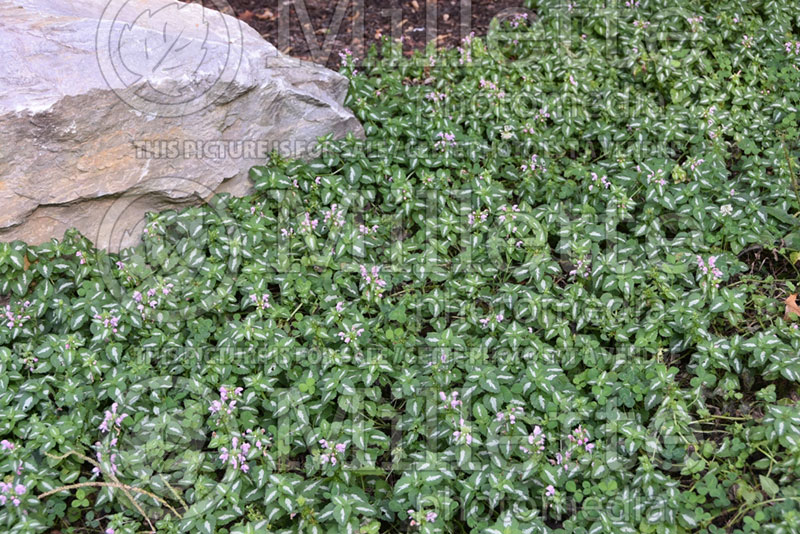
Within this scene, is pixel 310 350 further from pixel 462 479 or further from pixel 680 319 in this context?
pixel 680 319

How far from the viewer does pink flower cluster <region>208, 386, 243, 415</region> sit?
3.60 metres

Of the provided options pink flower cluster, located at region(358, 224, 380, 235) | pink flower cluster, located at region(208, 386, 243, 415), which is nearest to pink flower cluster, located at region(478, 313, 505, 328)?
pink flower cluster, located at region(358, 224, 380, 235)

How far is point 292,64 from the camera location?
5238mm

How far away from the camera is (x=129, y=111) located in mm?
4480

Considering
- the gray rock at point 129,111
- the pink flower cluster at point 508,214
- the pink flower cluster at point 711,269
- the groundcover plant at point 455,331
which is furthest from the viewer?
the pink flower cluster at point 508,214

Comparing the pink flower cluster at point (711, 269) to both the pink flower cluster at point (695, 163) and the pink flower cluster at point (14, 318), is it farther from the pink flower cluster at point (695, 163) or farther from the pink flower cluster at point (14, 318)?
the pink flower cluster at point (14, 318)

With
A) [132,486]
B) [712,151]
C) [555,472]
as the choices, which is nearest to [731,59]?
[712,151]

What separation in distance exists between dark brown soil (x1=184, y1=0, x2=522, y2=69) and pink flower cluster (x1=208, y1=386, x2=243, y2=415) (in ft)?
13.2

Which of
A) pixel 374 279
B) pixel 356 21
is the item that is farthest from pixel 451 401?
pixel 356 21

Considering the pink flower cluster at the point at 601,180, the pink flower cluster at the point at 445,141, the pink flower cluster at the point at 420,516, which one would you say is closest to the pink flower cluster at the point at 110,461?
the pink flower cluster at the point at 420,516

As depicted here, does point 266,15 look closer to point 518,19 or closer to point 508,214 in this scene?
point 518,19

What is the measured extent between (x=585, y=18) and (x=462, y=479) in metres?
4.65

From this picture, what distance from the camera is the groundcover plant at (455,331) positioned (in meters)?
3.46

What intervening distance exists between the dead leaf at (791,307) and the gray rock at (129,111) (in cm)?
347
